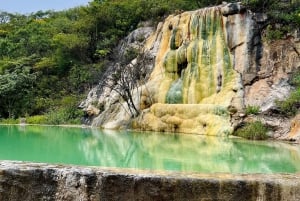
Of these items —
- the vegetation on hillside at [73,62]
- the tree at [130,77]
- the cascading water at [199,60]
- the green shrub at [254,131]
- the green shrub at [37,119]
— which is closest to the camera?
the green shrub at [254,131]

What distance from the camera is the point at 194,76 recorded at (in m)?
19.3

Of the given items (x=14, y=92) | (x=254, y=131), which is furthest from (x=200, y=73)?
(x=14, y=92)

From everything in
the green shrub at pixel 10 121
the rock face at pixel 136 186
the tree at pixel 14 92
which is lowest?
the green shrub at pixel 10 121

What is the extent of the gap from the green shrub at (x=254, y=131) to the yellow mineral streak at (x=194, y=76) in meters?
0.69

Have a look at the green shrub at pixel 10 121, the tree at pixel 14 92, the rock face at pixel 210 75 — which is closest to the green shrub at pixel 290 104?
the rock face at pixel 210 75

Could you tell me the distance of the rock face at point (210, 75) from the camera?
16.6m

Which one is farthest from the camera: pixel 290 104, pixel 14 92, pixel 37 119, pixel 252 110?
pixel 14 92

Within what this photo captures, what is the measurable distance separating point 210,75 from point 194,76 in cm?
76

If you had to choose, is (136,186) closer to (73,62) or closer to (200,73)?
(200,73)

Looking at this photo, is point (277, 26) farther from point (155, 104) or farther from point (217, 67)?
point (155, 104)

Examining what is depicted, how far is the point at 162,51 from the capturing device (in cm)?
2192

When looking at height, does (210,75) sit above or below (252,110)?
above

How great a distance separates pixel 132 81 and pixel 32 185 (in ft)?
59.1

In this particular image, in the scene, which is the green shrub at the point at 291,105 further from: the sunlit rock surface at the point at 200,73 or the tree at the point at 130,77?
the tree at the point at 130,77
